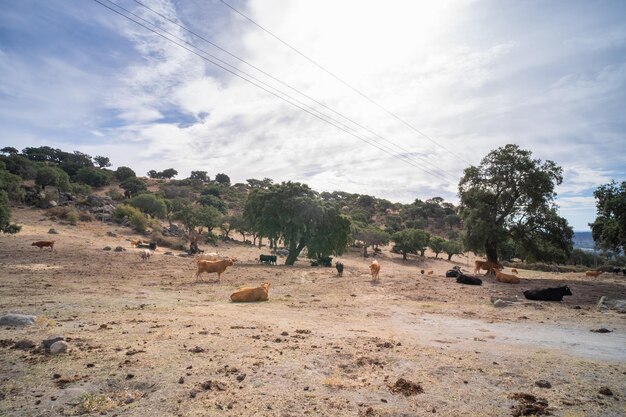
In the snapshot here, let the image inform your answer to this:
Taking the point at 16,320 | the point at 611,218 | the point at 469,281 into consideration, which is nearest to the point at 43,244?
the point at 16,320

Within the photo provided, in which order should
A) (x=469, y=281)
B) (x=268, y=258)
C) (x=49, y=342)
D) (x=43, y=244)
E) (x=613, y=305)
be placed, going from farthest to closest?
1. (x=268, y=258)
2. (x=43, y=244)
3. (x=469, y=281)
4. (x=613, y=305)
5. (x=49, y=342)

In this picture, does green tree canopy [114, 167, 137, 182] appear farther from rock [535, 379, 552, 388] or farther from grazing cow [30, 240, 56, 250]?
rock [535, 379, 552, 388]

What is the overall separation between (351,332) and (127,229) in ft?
153

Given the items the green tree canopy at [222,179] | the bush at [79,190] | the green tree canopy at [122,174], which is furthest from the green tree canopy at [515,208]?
the green tree canopy at [222,179]

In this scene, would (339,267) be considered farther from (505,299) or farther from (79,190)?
(79,190)

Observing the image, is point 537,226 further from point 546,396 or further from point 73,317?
point 73,317

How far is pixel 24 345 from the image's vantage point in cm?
669

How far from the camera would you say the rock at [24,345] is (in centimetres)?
667

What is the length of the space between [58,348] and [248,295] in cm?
Result: 798

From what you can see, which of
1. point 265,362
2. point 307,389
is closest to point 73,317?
point 265,362

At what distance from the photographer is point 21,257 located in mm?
22500

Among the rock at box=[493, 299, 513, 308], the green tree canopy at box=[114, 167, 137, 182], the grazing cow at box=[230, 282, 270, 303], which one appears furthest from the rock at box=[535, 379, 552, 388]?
the green tree canopy at box=[114, 167, 137, 182]

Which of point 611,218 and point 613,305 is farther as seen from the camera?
point 611,218

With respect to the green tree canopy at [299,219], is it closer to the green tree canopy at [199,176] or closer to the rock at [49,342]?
the rock at [49,342]
